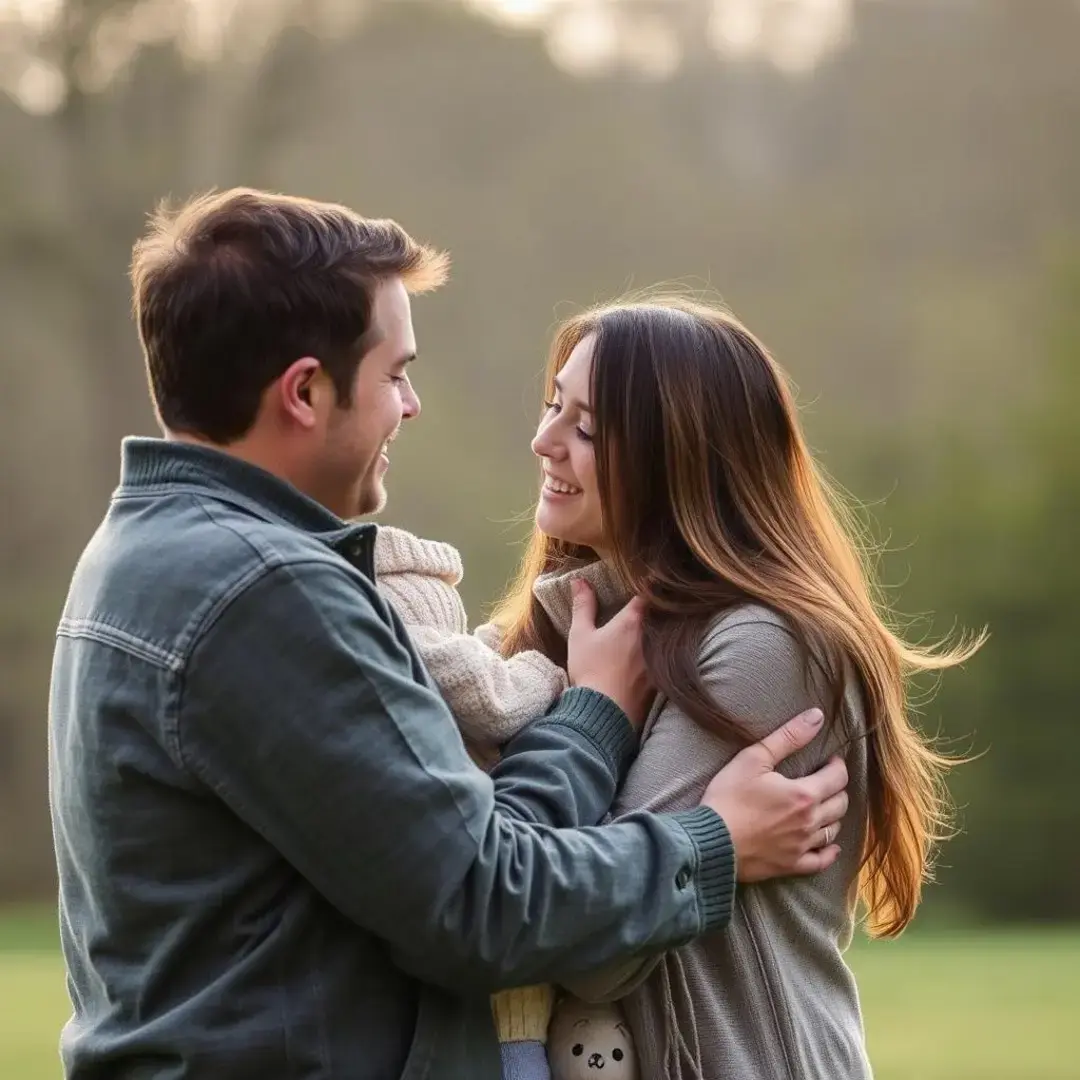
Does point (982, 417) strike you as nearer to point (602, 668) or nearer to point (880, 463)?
point (880, 463)

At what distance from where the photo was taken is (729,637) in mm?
2025

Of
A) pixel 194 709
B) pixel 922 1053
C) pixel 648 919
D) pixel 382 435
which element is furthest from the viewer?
pixel 922 1053

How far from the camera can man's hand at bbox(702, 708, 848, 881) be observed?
189 centimetres

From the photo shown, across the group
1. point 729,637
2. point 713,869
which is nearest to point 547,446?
point 729,637

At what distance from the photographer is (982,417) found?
10.8m

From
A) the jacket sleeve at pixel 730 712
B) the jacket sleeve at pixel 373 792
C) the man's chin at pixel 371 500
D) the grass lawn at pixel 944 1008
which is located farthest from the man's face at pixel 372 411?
the grass lawn at pixel 944 1008

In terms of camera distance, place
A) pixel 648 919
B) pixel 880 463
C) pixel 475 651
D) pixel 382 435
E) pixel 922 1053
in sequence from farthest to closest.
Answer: pixel 880 463
pixel 922 1053
pixel 475 651
pixel 382 435
pixel 648 919

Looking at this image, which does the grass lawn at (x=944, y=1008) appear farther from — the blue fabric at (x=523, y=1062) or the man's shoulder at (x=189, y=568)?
the man's shoulder at (x=189, y=568)

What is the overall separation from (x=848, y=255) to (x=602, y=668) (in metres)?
9.64

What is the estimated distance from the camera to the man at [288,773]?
5.13 feet

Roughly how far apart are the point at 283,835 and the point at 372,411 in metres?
0.51

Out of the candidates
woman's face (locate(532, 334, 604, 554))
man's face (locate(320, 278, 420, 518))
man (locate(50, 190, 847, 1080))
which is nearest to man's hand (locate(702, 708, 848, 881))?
man (locate(50, 190, 847, 1080))

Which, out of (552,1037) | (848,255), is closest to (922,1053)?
(552,1037)

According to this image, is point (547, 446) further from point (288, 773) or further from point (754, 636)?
point (288, 773)
